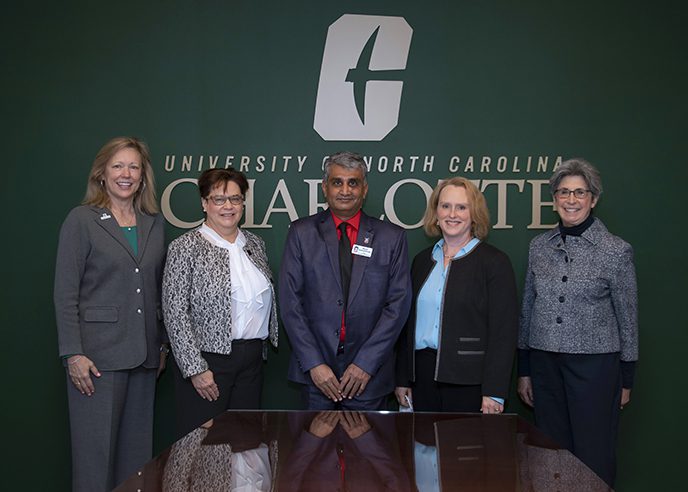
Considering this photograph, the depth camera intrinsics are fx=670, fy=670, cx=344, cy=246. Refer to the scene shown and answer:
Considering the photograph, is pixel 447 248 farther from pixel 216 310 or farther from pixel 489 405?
pixel 216 310

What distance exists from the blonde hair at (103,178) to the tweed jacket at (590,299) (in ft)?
6.70

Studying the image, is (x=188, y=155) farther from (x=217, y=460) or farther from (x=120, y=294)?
(x=217, y=460)

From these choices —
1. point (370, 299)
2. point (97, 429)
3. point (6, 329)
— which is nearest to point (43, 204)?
point (6, 329)

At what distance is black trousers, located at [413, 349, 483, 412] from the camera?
10.3 feet

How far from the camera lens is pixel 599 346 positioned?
3.20m

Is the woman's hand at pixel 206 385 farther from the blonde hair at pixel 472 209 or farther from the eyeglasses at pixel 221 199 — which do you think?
the blonde hair at pixel 472 209

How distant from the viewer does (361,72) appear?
12.9 ft

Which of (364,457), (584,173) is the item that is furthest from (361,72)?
(364,457)

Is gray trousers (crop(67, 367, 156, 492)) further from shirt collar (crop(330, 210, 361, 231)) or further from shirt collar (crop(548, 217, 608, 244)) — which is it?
shirt collar (crop(548, 217, 608, 244))

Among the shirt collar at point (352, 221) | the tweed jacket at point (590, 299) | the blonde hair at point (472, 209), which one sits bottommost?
the tweed jacket at point (590, 299)

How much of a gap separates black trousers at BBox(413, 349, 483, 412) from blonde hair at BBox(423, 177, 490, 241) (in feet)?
2.08

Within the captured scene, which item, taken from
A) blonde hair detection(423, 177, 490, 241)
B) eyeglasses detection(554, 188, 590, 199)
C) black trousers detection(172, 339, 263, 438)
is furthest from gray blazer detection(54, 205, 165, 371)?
eyeglasses detection(554, 188, 590, 199)

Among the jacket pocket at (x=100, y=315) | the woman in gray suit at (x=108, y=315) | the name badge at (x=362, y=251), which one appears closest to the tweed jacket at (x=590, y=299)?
the name badge at (x=362, y=251)

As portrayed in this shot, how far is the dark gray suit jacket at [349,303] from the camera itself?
3158mm
